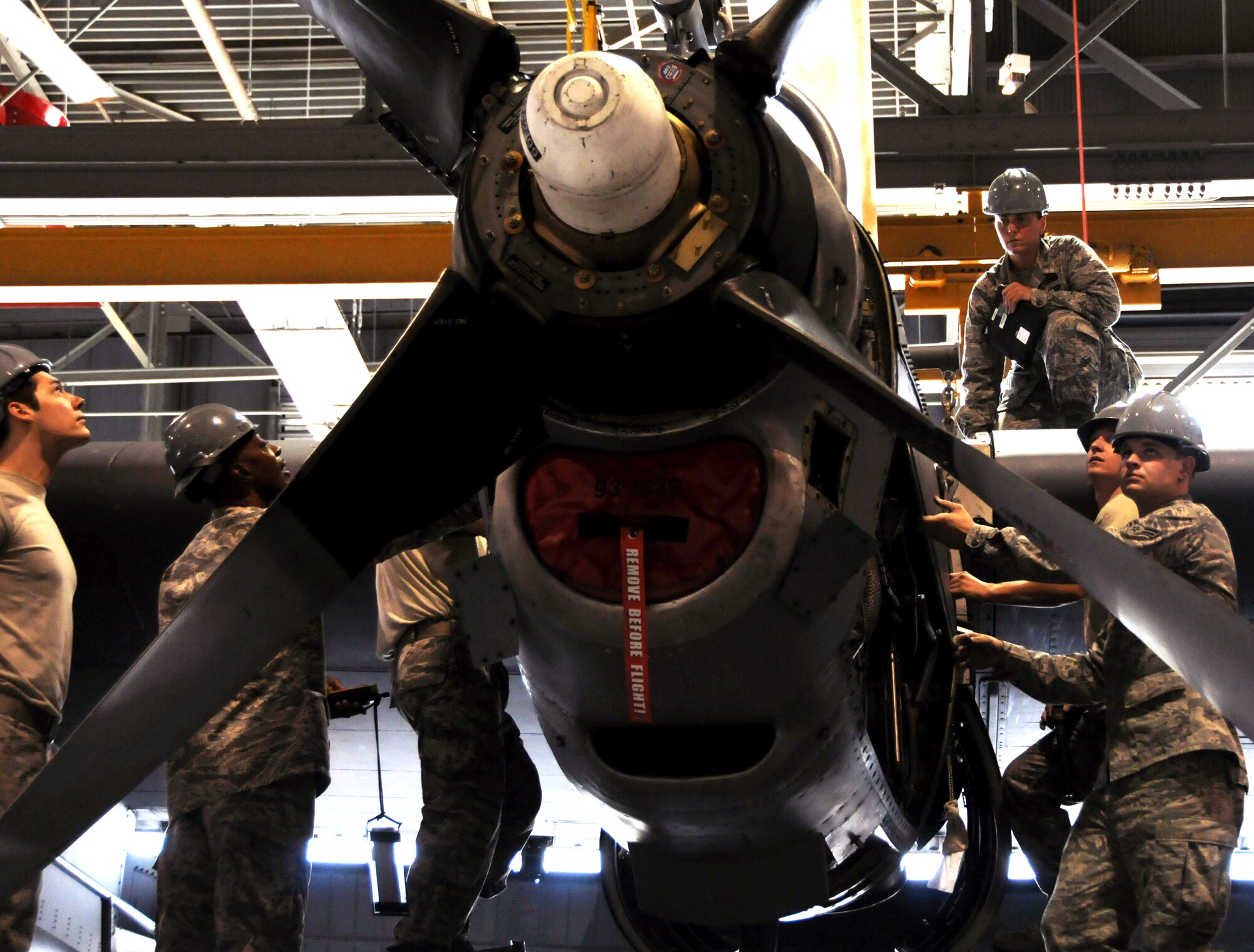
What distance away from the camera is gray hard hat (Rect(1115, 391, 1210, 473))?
5.33 metres

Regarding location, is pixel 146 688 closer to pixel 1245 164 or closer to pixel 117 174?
pixel 117 174

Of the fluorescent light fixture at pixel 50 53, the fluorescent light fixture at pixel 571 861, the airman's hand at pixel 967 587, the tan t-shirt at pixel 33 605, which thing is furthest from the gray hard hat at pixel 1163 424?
the fluorescent light fixture at pixel 50 53

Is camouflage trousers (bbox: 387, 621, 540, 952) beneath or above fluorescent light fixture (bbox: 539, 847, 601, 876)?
beneath

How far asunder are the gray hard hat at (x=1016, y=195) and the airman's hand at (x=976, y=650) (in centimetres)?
395

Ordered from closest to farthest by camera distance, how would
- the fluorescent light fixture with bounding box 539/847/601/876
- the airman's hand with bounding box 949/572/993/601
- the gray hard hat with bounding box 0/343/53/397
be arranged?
the airman's hand with bounding box 949/572/993/601
the gray hard hat with bounding box 0/343/53/397
the fluorescent light fixture with bounding box 539/847/601/876

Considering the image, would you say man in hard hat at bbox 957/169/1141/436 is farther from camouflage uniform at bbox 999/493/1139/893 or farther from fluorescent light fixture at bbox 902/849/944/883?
fluorescent light fixture at bbox 902/849/944/883

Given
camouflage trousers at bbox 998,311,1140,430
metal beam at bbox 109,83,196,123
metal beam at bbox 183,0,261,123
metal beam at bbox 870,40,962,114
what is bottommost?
camouflage trousers at bbox 998,311,1140,430

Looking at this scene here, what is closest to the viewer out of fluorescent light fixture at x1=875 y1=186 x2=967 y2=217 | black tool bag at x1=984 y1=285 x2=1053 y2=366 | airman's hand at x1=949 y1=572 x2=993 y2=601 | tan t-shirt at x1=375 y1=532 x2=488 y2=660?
airman's hand at x1=949 y1=572 x2=993 y2=601

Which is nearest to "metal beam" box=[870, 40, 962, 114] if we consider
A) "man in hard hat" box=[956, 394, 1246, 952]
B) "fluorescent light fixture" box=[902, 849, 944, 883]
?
"fluorescent light fixture" box=[902, 849, 944, 883]

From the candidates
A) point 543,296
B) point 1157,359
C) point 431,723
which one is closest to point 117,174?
point 431,723

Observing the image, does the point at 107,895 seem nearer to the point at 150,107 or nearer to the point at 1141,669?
the point at 1141,669

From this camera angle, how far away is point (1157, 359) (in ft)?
58.3

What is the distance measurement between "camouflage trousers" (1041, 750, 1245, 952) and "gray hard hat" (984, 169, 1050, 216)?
13.6ft

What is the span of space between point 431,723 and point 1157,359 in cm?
1465
